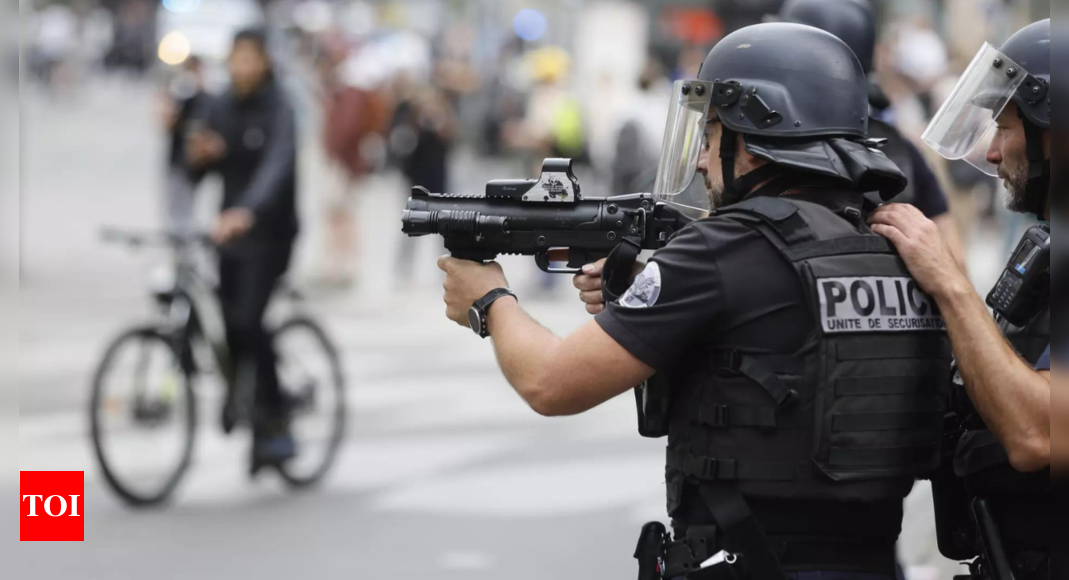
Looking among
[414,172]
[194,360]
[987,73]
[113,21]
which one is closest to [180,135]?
[194,360]

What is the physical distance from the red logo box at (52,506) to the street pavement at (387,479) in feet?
0.23

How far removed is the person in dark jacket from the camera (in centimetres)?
707

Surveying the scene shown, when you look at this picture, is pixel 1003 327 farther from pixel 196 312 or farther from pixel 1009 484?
pixel 196 312

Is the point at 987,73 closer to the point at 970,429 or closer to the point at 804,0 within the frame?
the point at 970,429

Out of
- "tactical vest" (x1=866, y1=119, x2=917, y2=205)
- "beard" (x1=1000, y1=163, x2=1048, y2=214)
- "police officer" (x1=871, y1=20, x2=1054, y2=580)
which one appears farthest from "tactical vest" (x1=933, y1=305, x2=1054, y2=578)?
"tactical vest" (x1=866, y1=119, x2=917, y2=205)

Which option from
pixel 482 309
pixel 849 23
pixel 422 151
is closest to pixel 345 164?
pixel 422 151

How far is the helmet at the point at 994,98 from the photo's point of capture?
110 inches

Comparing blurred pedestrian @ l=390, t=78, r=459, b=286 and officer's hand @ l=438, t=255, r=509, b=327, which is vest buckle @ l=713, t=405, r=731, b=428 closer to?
officer's hand @ l=438, t=255, r=509, b=327

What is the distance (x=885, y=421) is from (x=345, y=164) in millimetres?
12719

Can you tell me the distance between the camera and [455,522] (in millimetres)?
6734

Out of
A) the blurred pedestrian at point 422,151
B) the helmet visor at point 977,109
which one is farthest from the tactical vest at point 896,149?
the blurred pedestrian at point 422,151

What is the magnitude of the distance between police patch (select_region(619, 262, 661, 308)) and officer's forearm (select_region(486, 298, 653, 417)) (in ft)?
0.25

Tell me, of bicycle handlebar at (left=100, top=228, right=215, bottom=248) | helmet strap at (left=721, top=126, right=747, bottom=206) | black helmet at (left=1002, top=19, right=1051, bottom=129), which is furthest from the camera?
bicycle handlebar at (left=100, top=228, right=215, bottom=248)

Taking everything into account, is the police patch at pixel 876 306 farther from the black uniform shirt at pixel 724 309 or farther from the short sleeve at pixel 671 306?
the short sleeve at pixel 671 306
